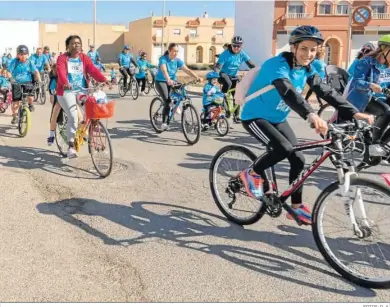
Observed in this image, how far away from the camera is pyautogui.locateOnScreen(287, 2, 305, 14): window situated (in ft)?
163

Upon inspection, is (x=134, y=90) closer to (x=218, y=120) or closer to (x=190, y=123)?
(x=218, y=120)

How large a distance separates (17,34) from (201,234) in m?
73.5

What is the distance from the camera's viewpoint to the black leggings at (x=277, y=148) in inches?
167

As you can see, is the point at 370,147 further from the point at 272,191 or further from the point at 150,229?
the point at 150,229

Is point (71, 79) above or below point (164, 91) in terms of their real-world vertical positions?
above

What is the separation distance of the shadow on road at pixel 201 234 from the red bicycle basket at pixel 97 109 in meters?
1.40

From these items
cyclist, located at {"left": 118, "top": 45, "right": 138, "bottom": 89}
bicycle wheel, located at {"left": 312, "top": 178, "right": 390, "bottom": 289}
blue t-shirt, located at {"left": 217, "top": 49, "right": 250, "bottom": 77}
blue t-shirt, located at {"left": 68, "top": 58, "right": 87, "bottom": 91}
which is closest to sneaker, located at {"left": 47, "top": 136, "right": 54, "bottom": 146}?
blue t-shirt, located at {"left": 68, "top": 58, "right": 87, "bottom": 91}

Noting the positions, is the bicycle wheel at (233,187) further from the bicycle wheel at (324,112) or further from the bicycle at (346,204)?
the bicycle wheel at (324,112)

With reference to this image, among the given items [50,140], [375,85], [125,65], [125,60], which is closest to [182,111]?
[50,140]

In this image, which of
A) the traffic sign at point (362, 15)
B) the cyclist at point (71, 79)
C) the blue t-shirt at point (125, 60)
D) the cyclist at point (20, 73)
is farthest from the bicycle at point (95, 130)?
the traffic sign at point (362, 15)

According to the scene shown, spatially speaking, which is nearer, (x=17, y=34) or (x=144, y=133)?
(x=144, y=133)

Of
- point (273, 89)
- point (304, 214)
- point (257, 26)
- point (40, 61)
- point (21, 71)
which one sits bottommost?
point (304, 214)

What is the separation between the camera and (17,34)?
7044 cm

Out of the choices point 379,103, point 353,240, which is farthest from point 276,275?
point 379,103
